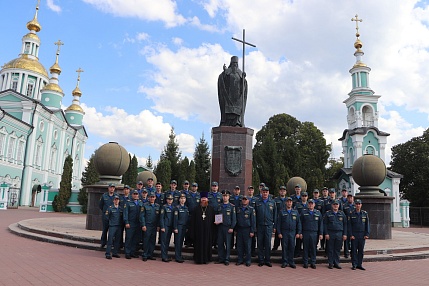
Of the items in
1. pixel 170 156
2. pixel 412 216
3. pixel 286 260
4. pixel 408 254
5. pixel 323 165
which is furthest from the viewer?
pixel 170 156

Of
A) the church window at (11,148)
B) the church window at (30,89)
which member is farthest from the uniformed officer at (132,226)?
the church window at (30,89)

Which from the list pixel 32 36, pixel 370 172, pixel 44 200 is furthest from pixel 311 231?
Answer: pixel 32 36

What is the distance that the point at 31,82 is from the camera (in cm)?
4809

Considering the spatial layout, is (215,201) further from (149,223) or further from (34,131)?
(34,131)

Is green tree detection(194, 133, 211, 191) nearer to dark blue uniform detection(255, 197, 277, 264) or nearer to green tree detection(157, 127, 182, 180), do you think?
green tree detection(157, 127, 182, 180)

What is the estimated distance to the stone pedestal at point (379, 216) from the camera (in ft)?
41.1

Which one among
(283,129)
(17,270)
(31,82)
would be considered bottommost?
(17,270)

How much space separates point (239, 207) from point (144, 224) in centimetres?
223

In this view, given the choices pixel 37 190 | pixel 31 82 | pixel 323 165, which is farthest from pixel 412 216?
pixel 31 82

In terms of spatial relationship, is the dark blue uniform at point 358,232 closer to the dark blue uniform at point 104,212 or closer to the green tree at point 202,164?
the dark blue uniform at point 104,212

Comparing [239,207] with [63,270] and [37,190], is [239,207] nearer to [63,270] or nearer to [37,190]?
[63,270]

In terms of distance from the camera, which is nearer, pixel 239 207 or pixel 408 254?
pixel 239 207

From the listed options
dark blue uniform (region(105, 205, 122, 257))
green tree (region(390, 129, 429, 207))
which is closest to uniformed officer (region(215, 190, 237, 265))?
dark blue uniform (region(105, 205, 122, 257))

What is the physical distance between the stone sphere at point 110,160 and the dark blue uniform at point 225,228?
5956 mm
